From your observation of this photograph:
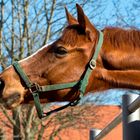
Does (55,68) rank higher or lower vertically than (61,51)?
lower

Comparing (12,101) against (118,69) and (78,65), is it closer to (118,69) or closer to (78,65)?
(78,65)

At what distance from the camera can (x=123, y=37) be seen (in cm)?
345

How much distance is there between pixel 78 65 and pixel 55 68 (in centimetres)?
16

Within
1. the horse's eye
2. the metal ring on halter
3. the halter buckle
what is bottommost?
the halter buckle

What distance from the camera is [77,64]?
3.30 metres

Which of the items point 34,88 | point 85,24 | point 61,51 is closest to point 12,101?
point 34,88

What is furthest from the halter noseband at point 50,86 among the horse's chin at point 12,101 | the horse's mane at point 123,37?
the horse's mane at point 123,37

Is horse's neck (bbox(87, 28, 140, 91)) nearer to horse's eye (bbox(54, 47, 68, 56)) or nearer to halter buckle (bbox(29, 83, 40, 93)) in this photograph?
horse's eye (bbox(54, 47, 68, 56))

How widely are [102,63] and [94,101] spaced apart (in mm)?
11876

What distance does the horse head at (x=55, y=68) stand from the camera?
327cm

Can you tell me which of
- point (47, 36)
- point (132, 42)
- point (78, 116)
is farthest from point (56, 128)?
point (132, 42)

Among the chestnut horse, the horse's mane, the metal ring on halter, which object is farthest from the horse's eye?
the horse's mane

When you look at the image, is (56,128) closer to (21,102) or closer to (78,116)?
(78,116)

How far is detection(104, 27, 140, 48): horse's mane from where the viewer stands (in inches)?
134
